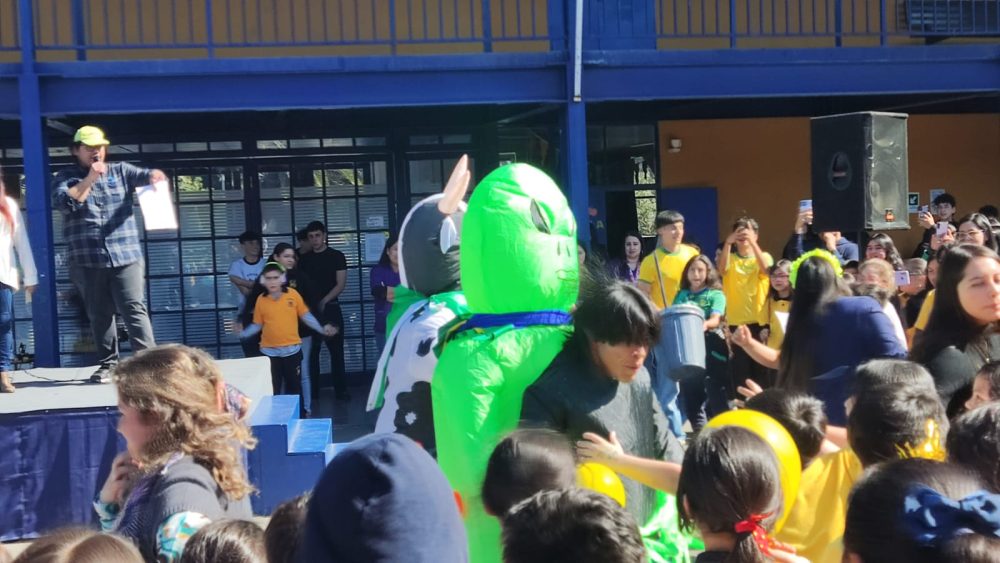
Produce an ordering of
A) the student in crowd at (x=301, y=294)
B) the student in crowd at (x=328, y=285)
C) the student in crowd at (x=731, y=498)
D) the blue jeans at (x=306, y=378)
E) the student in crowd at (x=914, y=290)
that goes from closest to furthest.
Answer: the student in crowd at (x=731, y=498) < the student in crowd at (x=914, y=290) < the student in crowd at (x=301, y=294) < the blue jeans at (x=306, y=378) < the student in crowd at (x=328, y=285)

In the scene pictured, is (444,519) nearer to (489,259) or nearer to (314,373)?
(489,259)

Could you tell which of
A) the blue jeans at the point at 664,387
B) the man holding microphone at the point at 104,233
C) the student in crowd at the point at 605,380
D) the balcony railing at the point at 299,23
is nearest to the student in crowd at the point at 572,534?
the student in crowd at the point at 605,380

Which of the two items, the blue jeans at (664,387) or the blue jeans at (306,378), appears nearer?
the blue jeans at (664,387)

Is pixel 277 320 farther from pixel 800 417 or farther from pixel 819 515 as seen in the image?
pixel 819 515

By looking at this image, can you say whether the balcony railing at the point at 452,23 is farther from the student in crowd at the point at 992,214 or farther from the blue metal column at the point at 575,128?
the student in crowd at the point at 992,214

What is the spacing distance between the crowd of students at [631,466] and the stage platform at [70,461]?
2.88 m

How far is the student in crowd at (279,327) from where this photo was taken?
29.7 ft

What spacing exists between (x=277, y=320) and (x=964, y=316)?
20.7ft

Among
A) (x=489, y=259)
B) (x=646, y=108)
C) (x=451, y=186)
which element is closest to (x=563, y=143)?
(x=646, y=108)

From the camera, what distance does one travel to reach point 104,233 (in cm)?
646

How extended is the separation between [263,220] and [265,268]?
7.47 ft

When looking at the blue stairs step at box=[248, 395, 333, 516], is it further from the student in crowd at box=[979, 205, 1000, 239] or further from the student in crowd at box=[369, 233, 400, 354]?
the student in crowd at box=[979, 205, 1000, 239]

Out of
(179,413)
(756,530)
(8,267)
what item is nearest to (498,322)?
(179,413)

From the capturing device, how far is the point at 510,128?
1190cm
